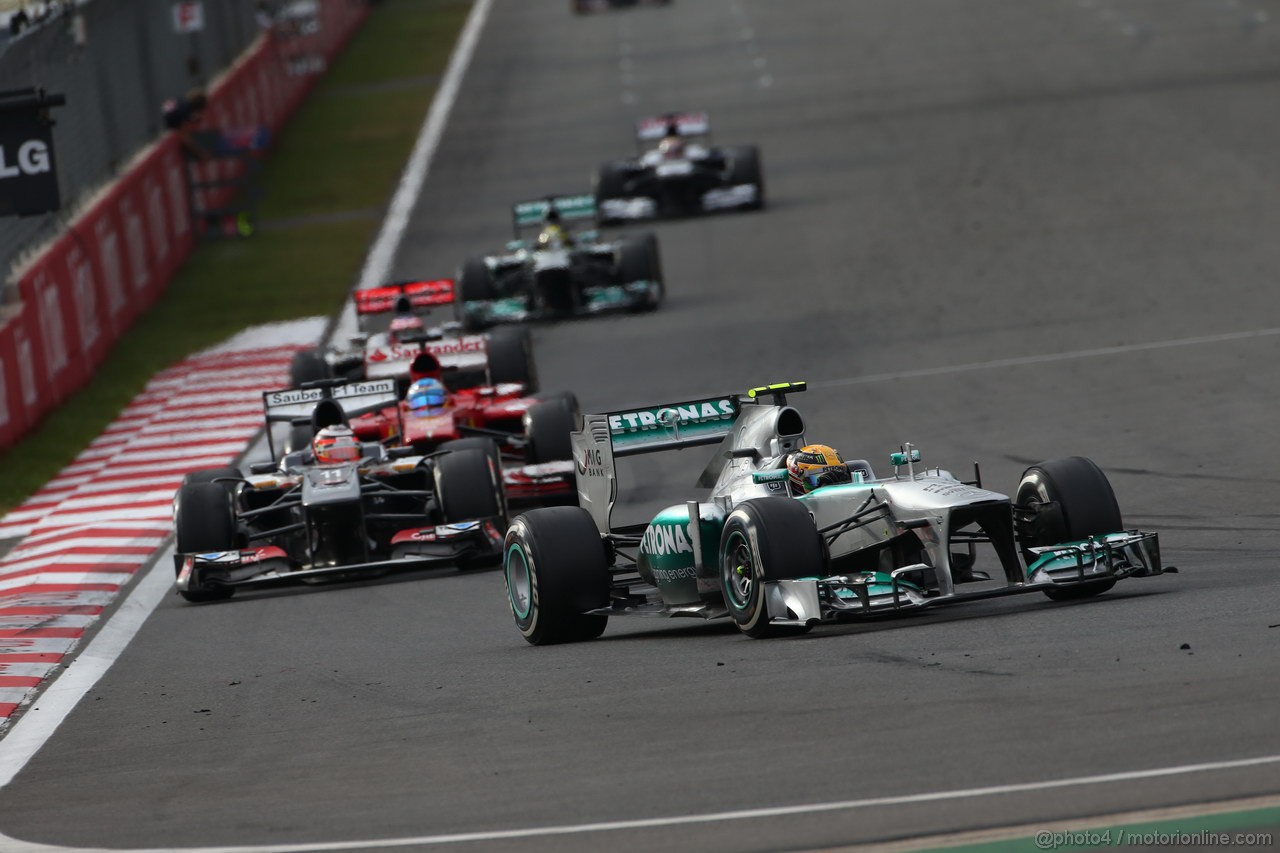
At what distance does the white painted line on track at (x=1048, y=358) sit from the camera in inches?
848

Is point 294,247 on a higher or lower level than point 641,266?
higher

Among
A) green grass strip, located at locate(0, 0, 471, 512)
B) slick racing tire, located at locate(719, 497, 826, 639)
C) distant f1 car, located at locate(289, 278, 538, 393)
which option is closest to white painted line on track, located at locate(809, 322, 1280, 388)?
distant f1 car, located at locate(289, 278, 538, 393)

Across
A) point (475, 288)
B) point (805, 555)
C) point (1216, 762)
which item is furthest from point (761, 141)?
point (1216, 762)

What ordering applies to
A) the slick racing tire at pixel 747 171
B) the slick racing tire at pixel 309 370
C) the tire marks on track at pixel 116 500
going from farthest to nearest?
1. the slick racing tire at pixel 747 171
2. the slick racing tire at pixel 309 370
3. the tire marks on track at pixel 116 500

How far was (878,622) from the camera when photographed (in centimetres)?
1096

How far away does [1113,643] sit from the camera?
943 cm

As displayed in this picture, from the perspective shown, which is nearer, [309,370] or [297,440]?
[297,440]

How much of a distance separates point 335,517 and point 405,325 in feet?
21.0

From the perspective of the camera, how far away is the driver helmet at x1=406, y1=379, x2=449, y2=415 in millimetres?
18156

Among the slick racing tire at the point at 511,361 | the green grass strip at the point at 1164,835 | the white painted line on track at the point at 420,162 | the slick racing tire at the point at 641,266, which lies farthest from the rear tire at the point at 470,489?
the white painted line on track at the point at 420,162

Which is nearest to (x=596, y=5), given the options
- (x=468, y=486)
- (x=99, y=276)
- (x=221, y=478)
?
(x=99, y=276)

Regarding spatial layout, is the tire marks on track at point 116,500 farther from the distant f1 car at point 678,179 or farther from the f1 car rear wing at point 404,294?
the distant f1 car at point 678,179

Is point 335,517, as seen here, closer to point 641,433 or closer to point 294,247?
point 641,433

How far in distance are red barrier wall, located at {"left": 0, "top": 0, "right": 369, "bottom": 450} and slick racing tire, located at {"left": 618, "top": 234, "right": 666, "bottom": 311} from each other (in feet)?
22.0
